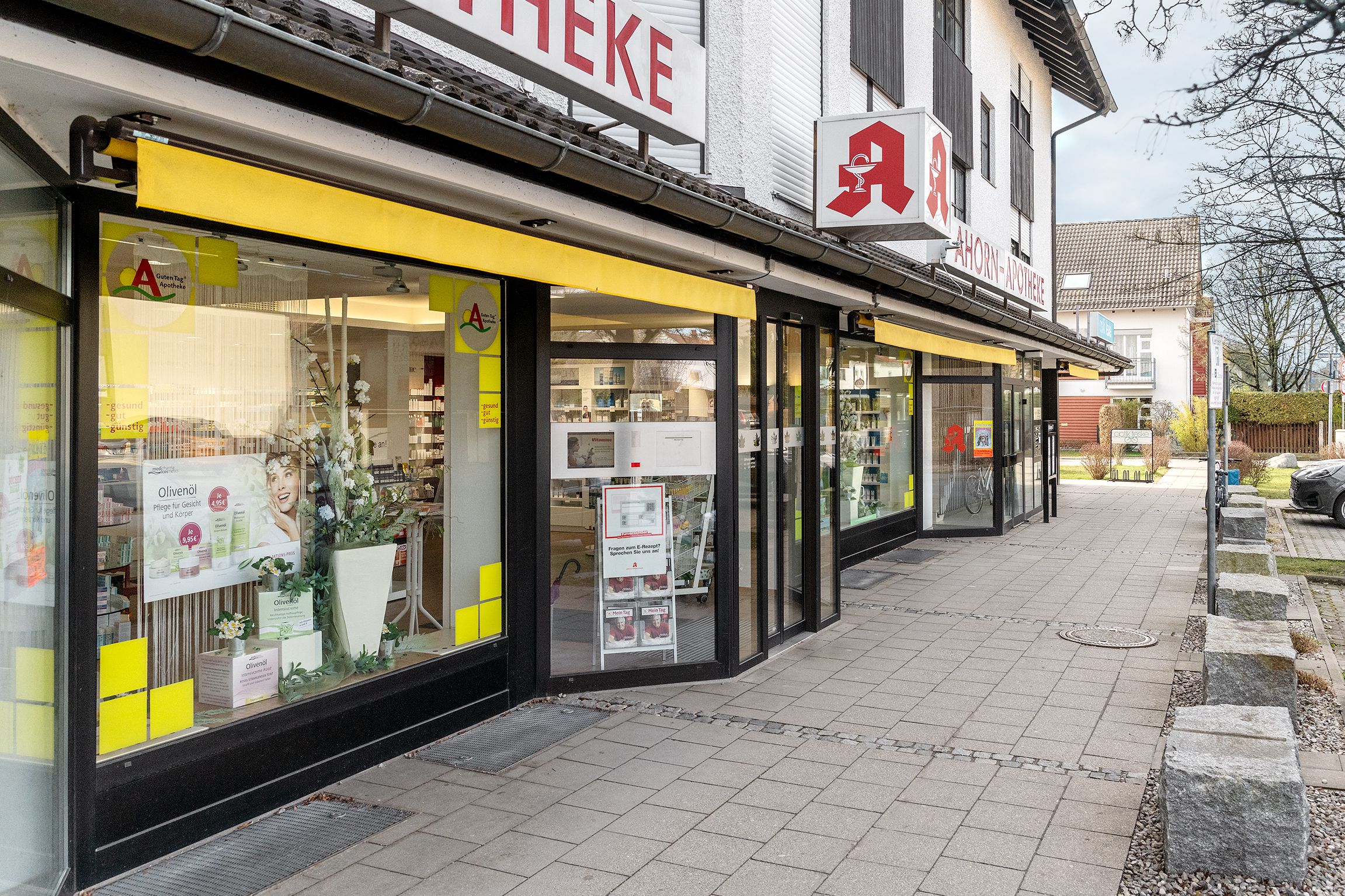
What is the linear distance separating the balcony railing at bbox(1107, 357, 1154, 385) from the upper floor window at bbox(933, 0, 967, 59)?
95.7 feet

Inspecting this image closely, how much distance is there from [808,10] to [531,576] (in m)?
6.54

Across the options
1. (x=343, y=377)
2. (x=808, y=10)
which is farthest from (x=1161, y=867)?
(x=808, y=10)

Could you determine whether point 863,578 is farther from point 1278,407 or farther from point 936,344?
point 1278,407

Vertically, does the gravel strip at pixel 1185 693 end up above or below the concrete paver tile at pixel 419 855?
above

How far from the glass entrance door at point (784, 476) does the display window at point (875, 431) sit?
12.4 ft

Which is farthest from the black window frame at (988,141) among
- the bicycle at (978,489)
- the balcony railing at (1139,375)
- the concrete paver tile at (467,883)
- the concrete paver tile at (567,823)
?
the balcony railing at (1139,375)

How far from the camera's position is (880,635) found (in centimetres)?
839

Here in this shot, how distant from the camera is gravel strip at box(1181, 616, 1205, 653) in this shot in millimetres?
7824

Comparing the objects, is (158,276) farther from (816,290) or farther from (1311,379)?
(1311,379)

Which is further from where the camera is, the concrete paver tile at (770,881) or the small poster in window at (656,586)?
the small poster in window at (656,586)

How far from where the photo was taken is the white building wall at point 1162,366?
4197 cm

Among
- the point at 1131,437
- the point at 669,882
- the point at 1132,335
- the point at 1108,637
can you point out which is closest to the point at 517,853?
the point at 669,882

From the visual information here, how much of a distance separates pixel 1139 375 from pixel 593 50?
137ft

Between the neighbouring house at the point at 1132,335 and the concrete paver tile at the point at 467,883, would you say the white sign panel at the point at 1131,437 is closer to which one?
the neighbouring house at the point at 1132,335
